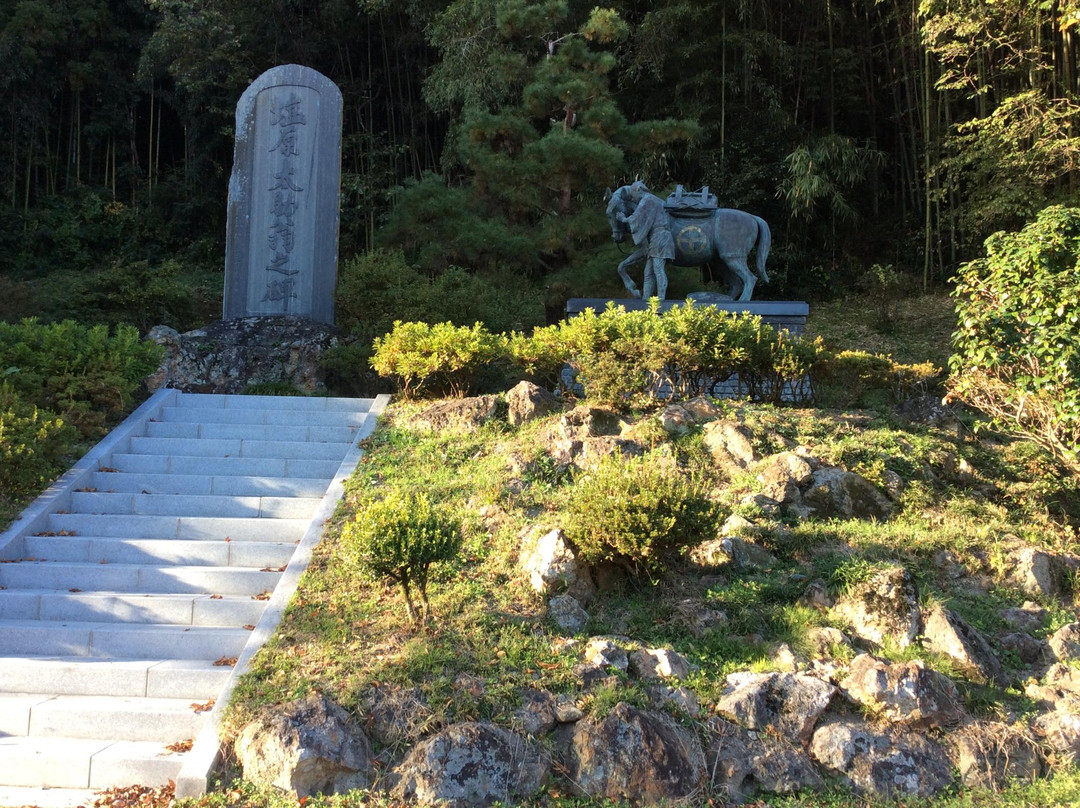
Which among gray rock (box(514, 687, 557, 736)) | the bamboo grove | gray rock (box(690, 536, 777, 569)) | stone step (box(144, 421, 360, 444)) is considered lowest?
gray rock (box(514, 687, 557, 736))

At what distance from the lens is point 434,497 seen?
18.9ft

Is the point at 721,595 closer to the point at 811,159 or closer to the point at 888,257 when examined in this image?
the point at 811,159

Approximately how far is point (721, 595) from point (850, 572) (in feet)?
2.11

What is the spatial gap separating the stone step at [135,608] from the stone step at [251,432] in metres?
2.23

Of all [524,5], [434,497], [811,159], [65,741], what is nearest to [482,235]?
[524,5]

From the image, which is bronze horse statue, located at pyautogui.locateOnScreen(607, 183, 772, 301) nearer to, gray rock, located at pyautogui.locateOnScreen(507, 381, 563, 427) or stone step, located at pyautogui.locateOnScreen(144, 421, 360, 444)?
gray rock, located at pyautogui.locateOnScreen(507, 381, 563, 427)

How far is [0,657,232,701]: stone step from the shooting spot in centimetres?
435

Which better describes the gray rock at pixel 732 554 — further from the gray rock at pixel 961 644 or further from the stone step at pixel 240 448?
the stone step at pixel 240 448

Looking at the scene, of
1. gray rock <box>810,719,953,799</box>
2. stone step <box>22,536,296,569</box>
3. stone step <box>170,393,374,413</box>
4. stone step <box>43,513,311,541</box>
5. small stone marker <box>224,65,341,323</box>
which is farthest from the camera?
small stone marker <box>224,65,341,323</box>

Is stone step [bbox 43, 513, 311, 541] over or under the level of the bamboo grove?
under

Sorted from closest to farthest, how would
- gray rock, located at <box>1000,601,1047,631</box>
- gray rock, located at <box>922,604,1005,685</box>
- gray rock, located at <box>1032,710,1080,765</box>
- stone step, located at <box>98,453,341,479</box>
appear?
1. gray rock, located at <box>1032,710,1080,765</box>
2. gray rock, located at <box>922,604,1005,685</box>
3. gray rock, located at <box>1000,601,1047,631</box>
4. stone step, located at <box>98,453,341,479</box>

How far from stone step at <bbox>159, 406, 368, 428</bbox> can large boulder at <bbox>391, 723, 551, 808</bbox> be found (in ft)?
13.3

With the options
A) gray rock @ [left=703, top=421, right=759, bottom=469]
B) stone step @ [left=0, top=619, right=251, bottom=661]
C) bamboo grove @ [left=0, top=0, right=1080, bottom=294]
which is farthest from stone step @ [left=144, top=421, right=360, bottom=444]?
bamboo grove @ [left=0, top=0, right=1080, bottom=294]

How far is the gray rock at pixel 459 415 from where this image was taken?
674 centimetres
